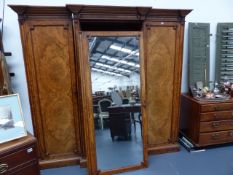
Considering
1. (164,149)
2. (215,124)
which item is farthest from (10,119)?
(215,124)

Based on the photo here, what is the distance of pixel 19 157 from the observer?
1.67 m

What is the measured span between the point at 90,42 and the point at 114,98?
67 cm

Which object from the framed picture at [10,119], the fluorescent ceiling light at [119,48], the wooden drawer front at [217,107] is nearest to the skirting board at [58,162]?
the framed picture at [10,119]

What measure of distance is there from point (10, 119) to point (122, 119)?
1142mm

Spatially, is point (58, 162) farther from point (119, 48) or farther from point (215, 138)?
point (215, 138)

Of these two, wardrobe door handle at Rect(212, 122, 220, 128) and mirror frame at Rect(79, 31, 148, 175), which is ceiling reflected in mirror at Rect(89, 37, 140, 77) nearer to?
mirror frame at Rect(79, 31, 148, 175)

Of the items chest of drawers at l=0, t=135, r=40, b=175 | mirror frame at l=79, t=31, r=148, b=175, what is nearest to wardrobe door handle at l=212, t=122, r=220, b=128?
mirror frame at l=79, t=31, r=148, b=175

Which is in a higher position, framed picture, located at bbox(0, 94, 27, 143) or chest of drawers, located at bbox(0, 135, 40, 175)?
framed picture, located at bbox(0, 94, 27, 143)

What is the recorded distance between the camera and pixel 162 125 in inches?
99.3

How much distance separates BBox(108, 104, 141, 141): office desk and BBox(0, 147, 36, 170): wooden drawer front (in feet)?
2.77

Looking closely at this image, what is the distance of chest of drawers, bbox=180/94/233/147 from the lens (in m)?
2.45

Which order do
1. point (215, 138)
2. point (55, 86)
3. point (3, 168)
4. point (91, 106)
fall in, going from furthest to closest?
point (215, 138)
point (55, 86)
point (91, 106)
point (3, 168)

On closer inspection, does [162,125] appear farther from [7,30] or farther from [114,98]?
[7,30]

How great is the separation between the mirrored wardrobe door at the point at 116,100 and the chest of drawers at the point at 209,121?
2.73 feet
